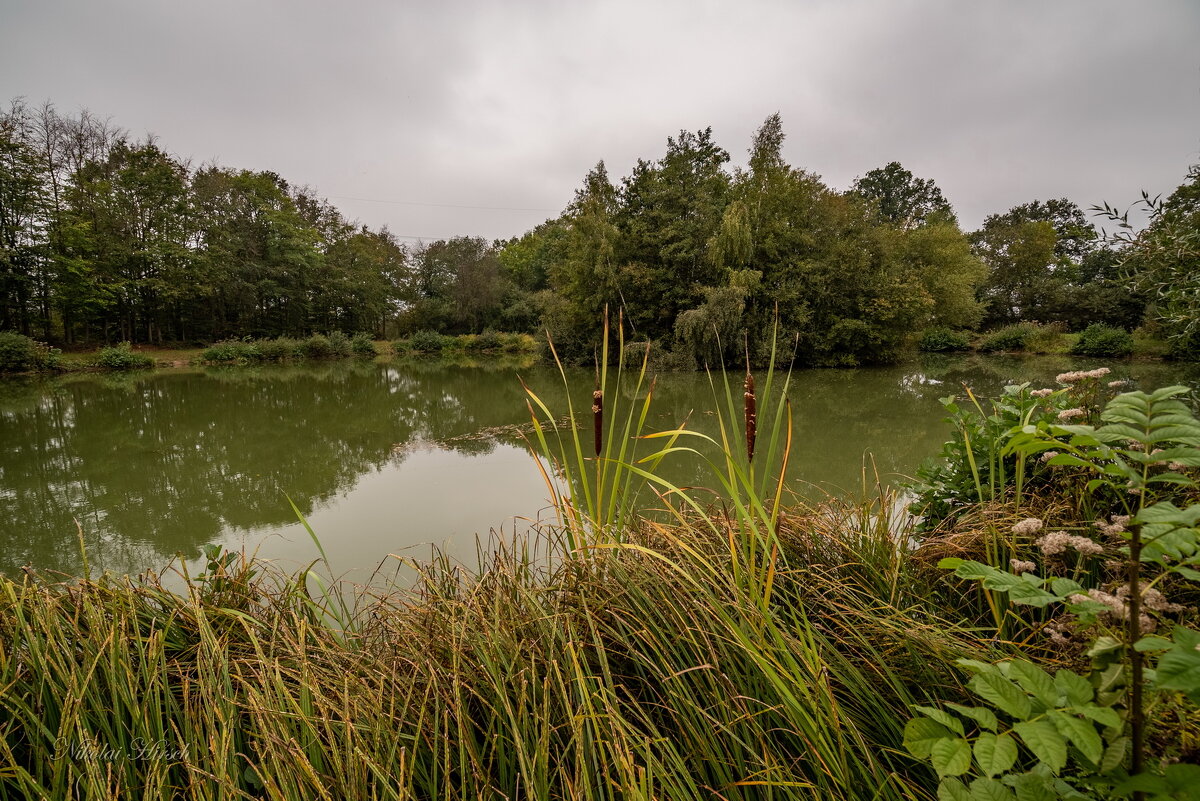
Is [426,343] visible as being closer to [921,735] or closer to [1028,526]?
[1028,526]

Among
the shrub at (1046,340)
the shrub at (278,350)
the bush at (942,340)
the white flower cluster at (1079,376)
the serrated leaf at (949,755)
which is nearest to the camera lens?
the serrated leaf at (949,755)

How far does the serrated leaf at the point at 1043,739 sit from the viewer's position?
0.58 metres

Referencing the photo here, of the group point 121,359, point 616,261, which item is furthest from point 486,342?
point 121,359

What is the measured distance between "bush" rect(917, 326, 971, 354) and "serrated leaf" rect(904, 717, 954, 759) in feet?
93.8

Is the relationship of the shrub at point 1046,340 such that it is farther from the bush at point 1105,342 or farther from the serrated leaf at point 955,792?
the serrated leaf at point 955,792

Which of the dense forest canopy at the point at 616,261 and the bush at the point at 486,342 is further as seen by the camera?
the bush at the point at 486,342

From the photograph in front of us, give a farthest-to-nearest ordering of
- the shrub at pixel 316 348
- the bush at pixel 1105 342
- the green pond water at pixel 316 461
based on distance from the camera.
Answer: the shrub at pixel 316 348 → the bush at pixel 1105 342 → the green pond water at pixel 316 461

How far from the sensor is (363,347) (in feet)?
88.4

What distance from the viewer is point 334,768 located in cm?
106

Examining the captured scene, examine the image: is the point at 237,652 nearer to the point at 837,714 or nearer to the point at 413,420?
the point at 837,714

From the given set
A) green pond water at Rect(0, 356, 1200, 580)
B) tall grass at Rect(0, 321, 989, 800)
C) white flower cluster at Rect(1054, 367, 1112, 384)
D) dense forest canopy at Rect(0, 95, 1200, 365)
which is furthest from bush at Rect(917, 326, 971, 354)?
tall grass at Rect(0, 321, 989, 800)

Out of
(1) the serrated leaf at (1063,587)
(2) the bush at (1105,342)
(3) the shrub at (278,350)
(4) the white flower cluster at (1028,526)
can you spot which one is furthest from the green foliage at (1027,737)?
(3) the shrub at (278,350)

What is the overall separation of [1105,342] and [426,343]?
3048cm

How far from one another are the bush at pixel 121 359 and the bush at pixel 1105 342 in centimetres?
3475
